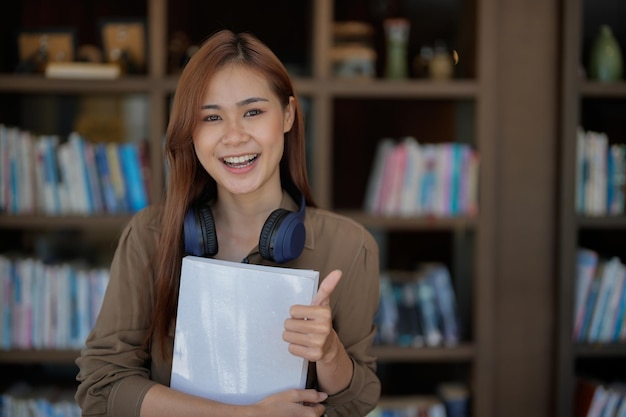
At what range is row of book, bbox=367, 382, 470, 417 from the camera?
2732mm

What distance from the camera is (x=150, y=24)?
2625mm

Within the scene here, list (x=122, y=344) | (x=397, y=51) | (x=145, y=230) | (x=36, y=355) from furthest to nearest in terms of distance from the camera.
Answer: (x=397, y=51), (x=36, y=355), (x=145, y=230), (x=122, y=344)

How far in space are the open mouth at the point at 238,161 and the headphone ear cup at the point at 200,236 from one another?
0.12m

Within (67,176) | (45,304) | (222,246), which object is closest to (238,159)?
(222,246)

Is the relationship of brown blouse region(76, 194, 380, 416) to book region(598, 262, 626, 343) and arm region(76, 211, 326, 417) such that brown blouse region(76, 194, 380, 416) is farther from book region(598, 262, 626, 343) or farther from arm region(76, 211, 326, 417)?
book region(598, 262, 626, 343)

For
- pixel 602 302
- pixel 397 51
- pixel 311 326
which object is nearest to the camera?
pixel 311 326

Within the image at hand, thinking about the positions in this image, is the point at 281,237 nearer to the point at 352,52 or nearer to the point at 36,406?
the point at 352,52

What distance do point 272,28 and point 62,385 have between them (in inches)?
65.7

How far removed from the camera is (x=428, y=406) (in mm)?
2750

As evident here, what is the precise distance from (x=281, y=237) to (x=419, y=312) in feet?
4.85

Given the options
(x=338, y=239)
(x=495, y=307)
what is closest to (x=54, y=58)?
(x=338, y=239)

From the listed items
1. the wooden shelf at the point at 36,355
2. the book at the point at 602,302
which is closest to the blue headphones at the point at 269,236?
the wooden shelf at the point at 36,355

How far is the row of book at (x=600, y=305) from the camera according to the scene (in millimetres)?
2734

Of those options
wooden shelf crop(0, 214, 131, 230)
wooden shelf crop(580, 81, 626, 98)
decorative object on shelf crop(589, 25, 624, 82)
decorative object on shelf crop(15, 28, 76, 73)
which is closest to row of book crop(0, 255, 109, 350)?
wooden shelf crop(0, 214, 131, 230)
